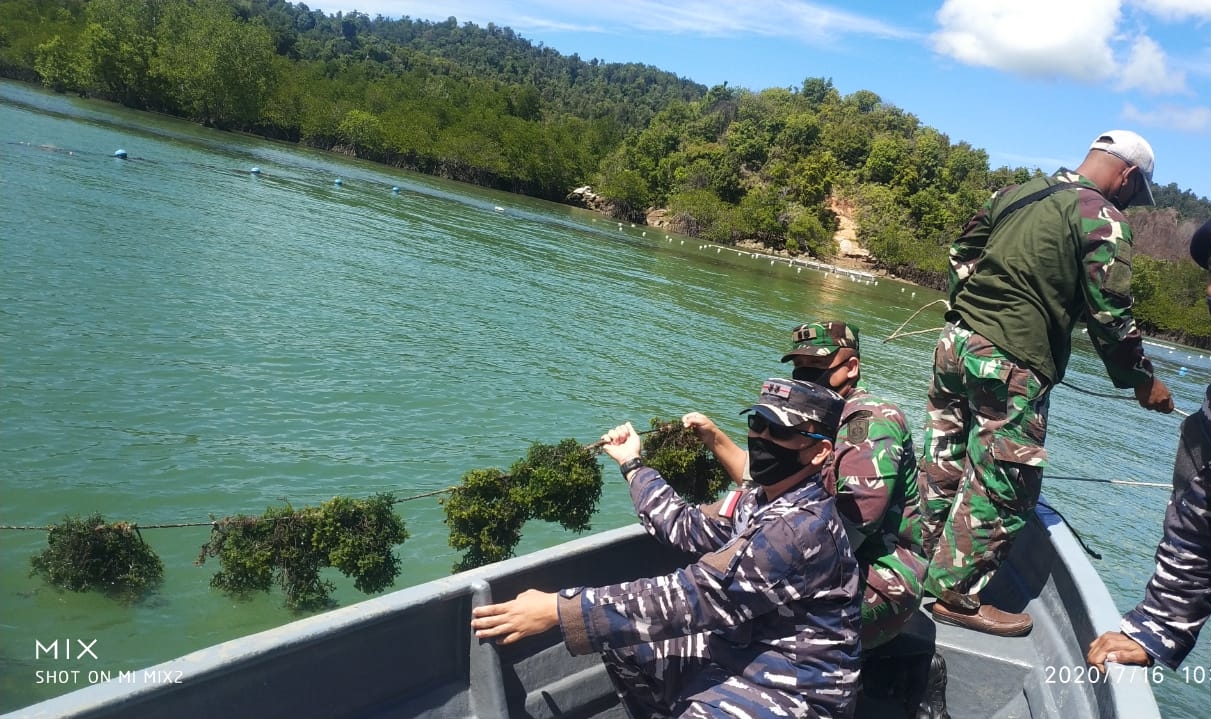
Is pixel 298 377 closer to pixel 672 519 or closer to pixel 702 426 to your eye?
pixel 702 426

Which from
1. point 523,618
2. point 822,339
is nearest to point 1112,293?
point 822,339

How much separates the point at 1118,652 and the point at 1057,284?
6.08 ft

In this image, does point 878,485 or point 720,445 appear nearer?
point 878,485

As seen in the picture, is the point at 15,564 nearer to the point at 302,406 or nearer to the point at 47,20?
the point at 302,406

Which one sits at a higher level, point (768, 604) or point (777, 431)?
point (777, 431)

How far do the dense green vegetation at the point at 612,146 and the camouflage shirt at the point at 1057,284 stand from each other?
6057 cm

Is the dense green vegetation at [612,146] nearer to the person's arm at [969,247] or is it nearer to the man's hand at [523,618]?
the person's arm at [969,247]

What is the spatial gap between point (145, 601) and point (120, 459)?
9.07 feet

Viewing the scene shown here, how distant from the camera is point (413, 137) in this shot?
7556cm

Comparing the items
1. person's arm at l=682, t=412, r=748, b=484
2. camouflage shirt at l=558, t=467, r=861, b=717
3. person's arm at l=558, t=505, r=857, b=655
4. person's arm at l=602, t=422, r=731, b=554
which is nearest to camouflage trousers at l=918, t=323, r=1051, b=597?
person's arm at l=682, t=412, r=748, b=484

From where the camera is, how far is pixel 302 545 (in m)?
5.65

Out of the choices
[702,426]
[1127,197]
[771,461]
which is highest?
[1127,197]

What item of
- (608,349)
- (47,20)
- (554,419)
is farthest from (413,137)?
(554,419)

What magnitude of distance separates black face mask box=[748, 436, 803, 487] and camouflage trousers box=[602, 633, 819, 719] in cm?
62
